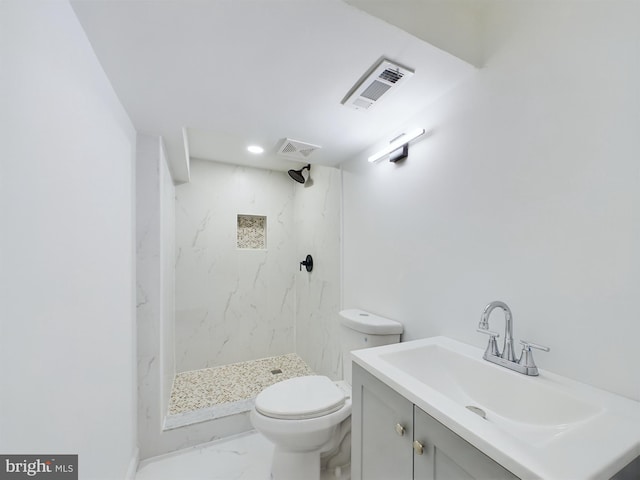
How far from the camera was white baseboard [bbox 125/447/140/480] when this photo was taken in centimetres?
132

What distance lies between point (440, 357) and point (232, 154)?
2387mm

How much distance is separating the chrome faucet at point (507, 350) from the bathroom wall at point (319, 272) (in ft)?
4.22

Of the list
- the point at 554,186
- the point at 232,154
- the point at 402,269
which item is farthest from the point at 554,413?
the point at 232,154

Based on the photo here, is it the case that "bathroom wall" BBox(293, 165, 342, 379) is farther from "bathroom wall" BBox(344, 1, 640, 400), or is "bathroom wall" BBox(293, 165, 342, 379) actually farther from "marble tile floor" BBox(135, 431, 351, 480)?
"bathroom wall" BBox(344, 1, 640, 400)

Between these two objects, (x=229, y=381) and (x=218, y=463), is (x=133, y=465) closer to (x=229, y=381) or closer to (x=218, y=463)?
(x=218, y=463)

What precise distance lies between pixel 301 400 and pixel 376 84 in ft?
5.32

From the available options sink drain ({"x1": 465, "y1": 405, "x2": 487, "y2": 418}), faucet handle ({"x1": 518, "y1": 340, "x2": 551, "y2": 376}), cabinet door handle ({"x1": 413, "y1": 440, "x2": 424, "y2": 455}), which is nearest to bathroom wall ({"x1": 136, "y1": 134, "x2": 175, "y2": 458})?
cabinet door handle ({"x1": 413, "y1": 440, "x2": 424, "y2": 455})

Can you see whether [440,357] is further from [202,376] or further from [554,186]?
[202,376]

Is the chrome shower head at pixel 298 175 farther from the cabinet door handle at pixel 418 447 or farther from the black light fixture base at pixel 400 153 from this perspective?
the cabinet door handle at pixel 418 447

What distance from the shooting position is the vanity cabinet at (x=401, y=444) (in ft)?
1.92

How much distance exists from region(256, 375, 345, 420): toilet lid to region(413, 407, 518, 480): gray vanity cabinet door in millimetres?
648

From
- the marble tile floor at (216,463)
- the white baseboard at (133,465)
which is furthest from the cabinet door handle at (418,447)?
the white baseboard at (133,465)

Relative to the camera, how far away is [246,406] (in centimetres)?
188

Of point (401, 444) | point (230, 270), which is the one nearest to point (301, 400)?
point (401, 444)
